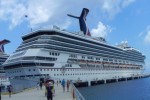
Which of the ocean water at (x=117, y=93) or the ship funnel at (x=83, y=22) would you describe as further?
the ship funnel at (x=83, y=22)

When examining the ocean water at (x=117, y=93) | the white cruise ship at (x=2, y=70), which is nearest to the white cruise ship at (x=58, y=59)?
the ocean water at (x=117, y=93)

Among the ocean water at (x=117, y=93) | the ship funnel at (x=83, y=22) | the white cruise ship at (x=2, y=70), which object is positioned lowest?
the ocean water at (x=117, y=93)

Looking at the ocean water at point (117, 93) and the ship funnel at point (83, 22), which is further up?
the ship funnel at point (83, 22)

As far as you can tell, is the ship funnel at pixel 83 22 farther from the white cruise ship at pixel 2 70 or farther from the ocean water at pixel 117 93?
the ocean water at pixel 117 93

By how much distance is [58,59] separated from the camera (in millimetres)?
71188

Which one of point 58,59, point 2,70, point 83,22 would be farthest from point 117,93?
point 2,70

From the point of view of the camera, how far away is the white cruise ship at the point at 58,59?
65.6 m

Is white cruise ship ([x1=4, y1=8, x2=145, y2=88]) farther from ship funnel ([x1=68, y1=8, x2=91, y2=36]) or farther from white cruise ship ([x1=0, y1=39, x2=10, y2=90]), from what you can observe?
white cruise ship ([x1=0, y1=39, x2=10, y2=90])

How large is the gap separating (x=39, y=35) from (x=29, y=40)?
143 inches

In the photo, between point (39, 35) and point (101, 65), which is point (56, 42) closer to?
point (39, 35)

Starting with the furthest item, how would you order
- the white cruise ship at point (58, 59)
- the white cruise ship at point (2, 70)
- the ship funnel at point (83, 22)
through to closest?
the ship funnel at point (83, 22)
the white cruise ship at point (2, 70)
the white cruise ship at point (58, 59)

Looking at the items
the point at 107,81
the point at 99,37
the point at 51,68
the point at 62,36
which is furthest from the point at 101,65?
the point at 51,68

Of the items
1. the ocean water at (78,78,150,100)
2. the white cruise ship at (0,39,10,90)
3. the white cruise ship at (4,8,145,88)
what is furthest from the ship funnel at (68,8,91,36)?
the ocean water at (78,78,150,100)

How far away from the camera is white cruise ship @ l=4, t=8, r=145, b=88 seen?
215 feet
